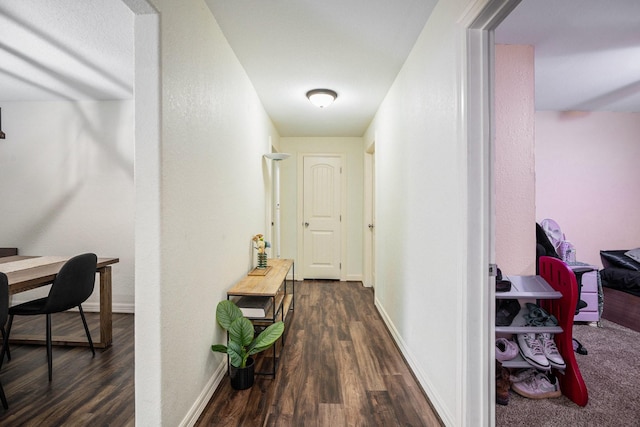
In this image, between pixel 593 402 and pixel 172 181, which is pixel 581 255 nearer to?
pixel 593 402

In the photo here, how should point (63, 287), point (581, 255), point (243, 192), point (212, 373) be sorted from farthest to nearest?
point (581, 255)
point (243, 192)
point (63, 287)
point (212, 373)

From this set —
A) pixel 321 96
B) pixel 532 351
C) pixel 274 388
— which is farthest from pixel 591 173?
pixel 274 388

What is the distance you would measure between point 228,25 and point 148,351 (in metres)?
1.95

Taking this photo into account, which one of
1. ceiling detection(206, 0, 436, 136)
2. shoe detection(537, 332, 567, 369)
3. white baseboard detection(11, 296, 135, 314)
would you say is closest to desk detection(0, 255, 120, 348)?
white baseboard detection(11, 296, 135, 314)

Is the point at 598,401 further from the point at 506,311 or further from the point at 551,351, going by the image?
the point at 506,311

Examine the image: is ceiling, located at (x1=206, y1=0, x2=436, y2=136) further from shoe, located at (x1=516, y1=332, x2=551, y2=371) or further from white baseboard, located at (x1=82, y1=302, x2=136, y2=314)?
white baseboard, located at (x1=82, y1=302, x2=136, y2=314)

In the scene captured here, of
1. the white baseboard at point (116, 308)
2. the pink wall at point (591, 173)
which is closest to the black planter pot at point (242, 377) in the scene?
the white baseboard at point (116, 308)

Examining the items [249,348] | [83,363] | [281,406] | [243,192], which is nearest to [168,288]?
[249,348]

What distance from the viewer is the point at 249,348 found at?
1.99m

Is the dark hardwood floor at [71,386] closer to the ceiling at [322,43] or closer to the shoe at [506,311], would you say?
the shoe at [506,311]

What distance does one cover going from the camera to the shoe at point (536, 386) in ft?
6.15

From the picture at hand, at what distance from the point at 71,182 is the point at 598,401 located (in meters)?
5.05

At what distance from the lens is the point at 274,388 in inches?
77.0

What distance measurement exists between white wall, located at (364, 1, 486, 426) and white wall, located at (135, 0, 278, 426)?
136 cm
